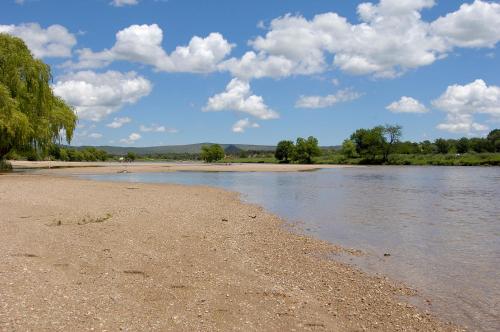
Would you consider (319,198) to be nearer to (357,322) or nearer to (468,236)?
(468,236)

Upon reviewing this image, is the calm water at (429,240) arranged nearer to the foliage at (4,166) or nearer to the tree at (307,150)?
the foliage at (4,166)

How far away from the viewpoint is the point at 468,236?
1764 cm

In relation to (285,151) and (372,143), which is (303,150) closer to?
(285,151)

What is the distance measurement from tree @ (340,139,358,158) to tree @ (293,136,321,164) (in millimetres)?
9994

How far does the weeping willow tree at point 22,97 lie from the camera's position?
3747 cm

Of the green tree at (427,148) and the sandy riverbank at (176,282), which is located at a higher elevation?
the green tree at (427,148)

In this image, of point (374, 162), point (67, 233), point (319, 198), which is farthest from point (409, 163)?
point (67, 233)

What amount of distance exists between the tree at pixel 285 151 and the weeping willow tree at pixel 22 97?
136m

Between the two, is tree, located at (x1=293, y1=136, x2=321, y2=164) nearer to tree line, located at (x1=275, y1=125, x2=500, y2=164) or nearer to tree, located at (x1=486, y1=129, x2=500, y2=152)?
tree line, located at (x1=275, y1=125, x2=500, y2=164)

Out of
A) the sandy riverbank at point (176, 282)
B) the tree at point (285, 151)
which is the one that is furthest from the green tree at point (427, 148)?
the sandy riverbank at point (176, 282)

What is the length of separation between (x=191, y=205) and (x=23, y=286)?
16746mm

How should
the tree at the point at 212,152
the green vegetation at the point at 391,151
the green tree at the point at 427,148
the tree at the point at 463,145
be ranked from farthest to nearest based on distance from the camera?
the tree at the point at 463,145
the green tree at the point at 427,148
the tree at the point at 212,152
the green vegetation at the point at 391,151

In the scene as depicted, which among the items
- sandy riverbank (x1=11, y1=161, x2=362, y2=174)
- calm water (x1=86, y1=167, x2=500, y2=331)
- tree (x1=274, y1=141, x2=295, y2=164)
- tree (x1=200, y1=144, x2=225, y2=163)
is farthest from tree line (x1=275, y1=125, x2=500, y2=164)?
calm water (x1=86, y1=167, x2=500, y2=331)

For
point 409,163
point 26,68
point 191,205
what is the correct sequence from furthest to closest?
point 409,163, point 26,68, point 191,205
